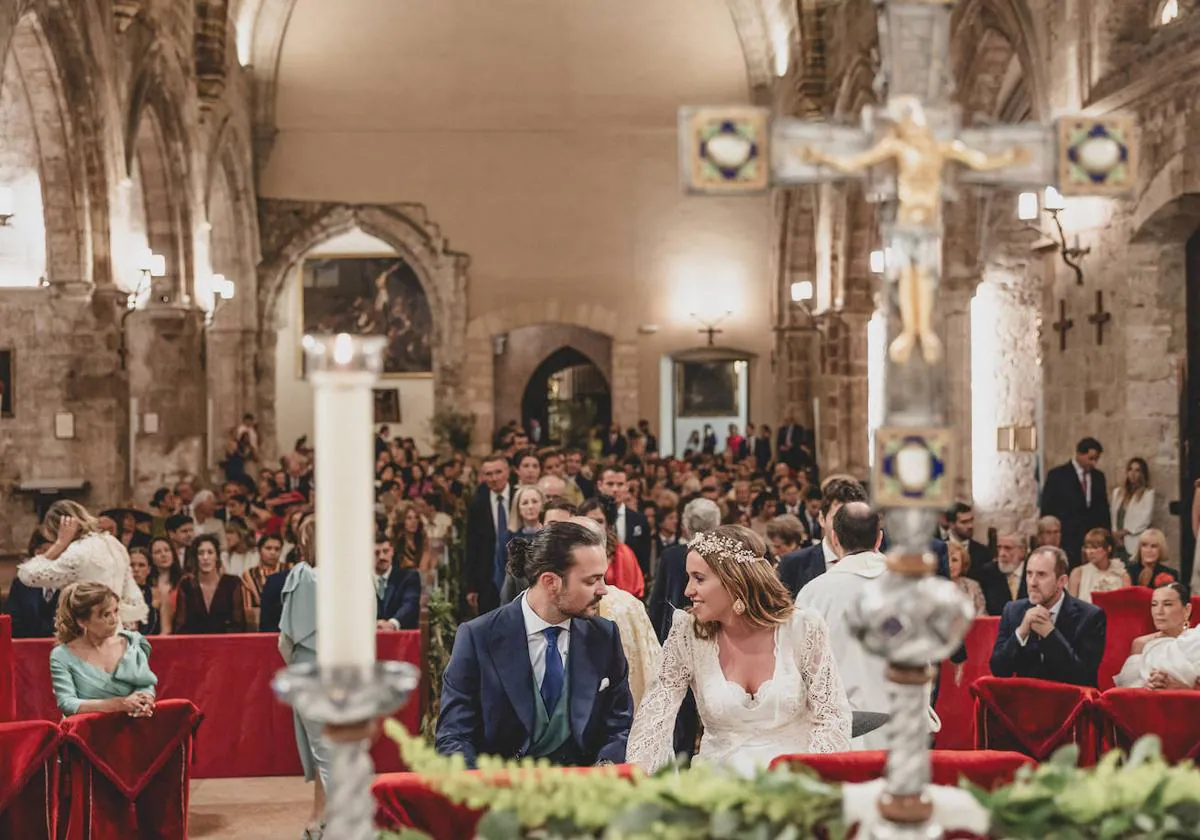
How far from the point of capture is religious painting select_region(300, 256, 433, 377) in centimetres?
2716

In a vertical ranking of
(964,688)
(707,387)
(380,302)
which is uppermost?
(380,302)

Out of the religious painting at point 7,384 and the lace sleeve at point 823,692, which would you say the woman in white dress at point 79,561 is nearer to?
the lace sleeve at point 823,692

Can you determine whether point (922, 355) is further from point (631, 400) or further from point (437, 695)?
point (631, 400)

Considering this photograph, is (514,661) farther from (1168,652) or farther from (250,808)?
(250,808)

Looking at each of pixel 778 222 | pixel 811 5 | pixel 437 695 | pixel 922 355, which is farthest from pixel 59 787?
pixel 778 222

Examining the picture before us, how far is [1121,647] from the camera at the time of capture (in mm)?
7137

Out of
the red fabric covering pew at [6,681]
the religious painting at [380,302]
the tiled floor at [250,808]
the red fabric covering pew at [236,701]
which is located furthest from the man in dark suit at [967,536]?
the religious painting at [380,302]

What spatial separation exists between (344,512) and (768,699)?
7.60 ft

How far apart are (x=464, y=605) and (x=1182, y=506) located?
5.10 metres

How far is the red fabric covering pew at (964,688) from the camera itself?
24.1 feet

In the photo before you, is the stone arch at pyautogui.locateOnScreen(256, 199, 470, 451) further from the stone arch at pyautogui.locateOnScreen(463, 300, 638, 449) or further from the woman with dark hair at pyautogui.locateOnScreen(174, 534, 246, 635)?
the woman with dark hair at pyautogui.locateOnScreen(174, 534, 246, 635)

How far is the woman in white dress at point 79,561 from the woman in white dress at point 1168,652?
481 cm

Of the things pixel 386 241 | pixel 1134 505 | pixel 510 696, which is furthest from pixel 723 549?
pixel 386 241

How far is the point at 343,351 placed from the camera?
5.66ft
